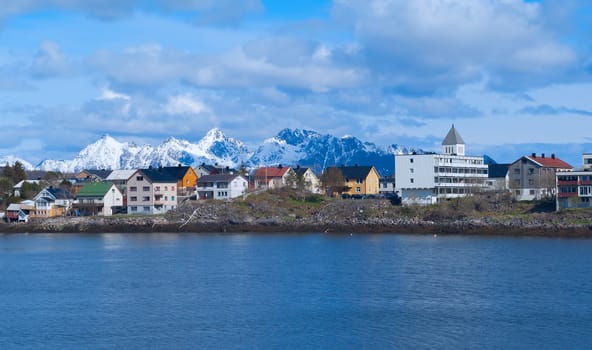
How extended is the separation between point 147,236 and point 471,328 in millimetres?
39177

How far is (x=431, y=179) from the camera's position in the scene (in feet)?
217

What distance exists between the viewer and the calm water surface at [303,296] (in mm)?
23219

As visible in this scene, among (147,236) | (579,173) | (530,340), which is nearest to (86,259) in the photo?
(147,236)

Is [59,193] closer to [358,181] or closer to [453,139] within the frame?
[358,181]

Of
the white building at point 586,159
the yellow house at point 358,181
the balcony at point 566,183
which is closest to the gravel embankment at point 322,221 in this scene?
the balcony at point 566,183

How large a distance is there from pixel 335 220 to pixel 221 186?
1463cm

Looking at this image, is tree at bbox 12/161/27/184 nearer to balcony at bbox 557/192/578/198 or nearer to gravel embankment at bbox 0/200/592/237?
gravel embankment at bbox 0/200/592/237

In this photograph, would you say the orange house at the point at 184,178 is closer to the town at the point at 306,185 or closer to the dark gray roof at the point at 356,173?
the town at the point at 306,185

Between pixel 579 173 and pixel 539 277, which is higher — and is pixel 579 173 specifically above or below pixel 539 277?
above

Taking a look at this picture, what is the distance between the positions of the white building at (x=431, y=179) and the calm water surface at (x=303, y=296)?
17780 mm

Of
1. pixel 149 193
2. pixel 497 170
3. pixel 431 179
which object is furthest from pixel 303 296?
pixel 497 170

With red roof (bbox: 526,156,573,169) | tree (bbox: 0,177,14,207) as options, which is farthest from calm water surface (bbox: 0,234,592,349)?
tree (bbox: 0,177,14,207)

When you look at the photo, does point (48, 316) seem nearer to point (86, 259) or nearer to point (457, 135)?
point (86, 259)

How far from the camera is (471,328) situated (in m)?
24.1
